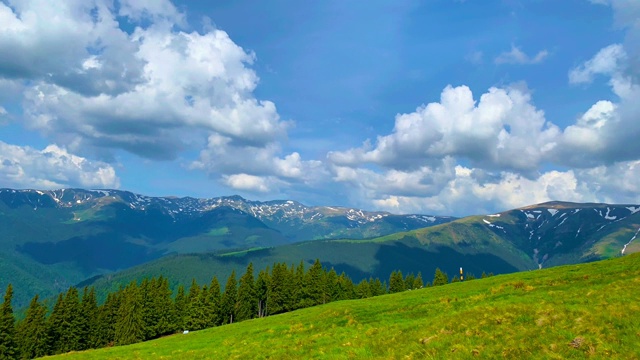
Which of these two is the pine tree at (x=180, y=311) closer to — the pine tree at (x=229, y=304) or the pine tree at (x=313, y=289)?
the pine tree at (x=229, y=304)

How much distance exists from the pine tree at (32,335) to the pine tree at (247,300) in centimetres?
4878

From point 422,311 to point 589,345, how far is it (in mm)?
16049

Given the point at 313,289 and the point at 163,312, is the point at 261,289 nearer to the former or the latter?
the point at 313,289

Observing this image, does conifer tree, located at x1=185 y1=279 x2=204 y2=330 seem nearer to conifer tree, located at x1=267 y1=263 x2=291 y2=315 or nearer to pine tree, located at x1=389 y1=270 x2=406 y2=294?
conifer tree, located at x1=267 y1=263 x2=291 y2=315

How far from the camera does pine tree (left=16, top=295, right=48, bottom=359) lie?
83375 millimetres

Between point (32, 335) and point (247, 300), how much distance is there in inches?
2106

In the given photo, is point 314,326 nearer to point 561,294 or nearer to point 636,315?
point 561,294

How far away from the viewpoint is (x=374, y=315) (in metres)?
31.7

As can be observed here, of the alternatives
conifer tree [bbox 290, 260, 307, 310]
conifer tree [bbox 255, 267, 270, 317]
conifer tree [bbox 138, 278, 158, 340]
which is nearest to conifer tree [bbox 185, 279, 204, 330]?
conifer tree [bbox 138, 278, 158, 340]

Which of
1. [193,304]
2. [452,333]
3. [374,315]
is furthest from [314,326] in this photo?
[193,304]

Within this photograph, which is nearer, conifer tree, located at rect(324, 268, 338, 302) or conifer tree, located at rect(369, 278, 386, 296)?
conifer tree, located at rect(324, 268, 338, 302)

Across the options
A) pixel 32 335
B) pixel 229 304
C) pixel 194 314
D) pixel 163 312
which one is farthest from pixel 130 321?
pixel 229 304

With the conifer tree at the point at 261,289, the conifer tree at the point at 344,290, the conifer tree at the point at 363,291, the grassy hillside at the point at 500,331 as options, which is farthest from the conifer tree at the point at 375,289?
the grassy hillside at the point at 500,331

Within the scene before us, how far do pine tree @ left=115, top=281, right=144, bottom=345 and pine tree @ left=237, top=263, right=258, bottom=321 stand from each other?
2867 cm
